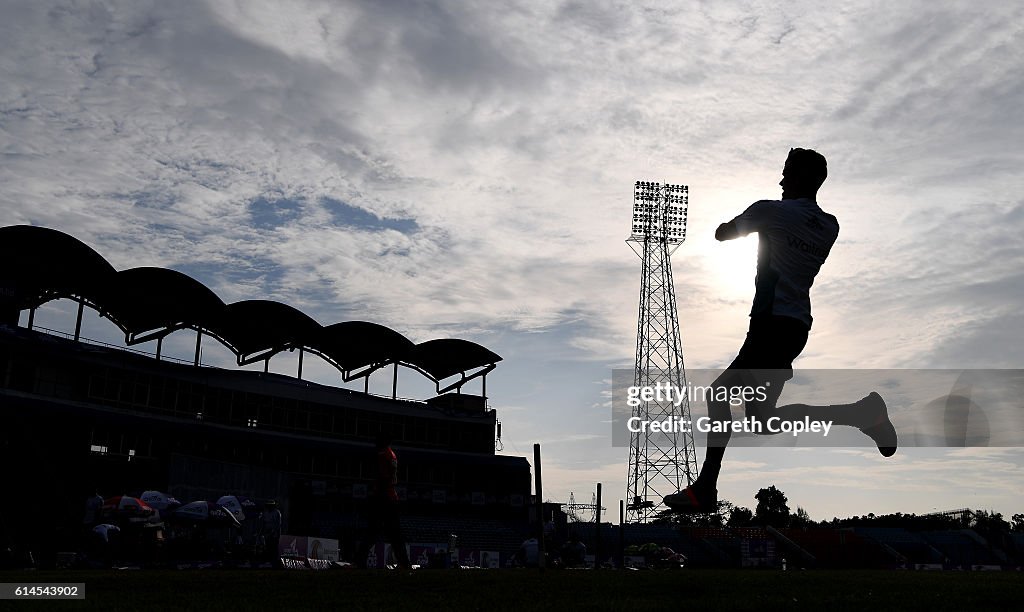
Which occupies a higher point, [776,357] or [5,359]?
→ [5,359]

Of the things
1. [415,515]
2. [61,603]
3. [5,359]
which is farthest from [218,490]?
[61,603]

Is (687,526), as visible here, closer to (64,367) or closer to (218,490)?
(218,490)

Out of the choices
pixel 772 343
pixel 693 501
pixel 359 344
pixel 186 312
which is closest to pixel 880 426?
pixel 772 343

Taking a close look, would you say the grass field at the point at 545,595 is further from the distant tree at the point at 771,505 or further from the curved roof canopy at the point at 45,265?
the distant tree at the point at 771,505

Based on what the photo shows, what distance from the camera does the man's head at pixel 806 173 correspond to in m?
7.35

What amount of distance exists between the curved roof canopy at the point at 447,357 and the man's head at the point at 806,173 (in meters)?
64.6

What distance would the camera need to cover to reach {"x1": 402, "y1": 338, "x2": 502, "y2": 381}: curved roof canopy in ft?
Result: 238

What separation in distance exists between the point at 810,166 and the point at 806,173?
0.22ft

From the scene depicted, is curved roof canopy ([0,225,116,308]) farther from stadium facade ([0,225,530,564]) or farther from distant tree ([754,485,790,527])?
distant tree ([754,485,790,527])

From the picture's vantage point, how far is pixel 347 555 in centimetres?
5375

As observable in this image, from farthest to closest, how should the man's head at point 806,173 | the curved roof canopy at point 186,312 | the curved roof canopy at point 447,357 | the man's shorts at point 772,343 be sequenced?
the curved roof canopy at point 447,357, the curved roof canopy at point 186,312, the man's head at point 806,173, the man's shorts at point 772,343

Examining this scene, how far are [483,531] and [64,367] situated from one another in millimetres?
31238

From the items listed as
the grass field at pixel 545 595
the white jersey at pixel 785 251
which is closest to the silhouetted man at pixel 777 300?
the white jersey at pixel 785 251

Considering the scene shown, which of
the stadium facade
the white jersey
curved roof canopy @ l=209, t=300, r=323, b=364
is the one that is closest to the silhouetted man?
the white jersey
